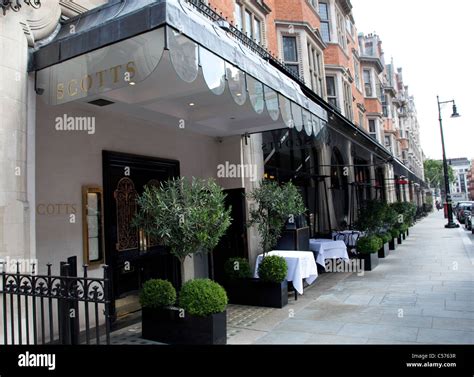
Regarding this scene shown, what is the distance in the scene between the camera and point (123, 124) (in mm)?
7125

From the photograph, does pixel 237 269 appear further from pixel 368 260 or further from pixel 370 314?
pixel 368 260

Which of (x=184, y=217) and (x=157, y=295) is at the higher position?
(x=184, y=217)

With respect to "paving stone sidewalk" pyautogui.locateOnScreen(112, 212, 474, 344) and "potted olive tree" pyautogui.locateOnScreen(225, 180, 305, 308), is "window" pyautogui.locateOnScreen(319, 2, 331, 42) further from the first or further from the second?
"potted olive tree" pyautogui.locateOnScreen(225, 180, 305, 308)

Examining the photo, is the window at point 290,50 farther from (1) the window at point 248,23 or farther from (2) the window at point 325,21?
(2) the window at point 325,21

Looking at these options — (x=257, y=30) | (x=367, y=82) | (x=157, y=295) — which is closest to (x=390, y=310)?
(x=157, y=295)

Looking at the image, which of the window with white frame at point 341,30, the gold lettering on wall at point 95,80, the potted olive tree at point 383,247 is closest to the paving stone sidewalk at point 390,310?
the potted olive tree at point 383,247

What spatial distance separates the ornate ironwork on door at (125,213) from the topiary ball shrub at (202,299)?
2.06 m

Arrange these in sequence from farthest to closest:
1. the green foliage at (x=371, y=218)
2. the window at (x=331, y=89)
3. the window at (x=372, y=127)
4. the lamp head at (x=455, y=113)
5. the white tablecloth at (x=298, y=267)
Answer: the window at (x=372, y=127) → the lamp head at (x=455, y=113) → the window at (x=331, y=89) → the green foliage at (x=371, y=218) → the white tablecloth at (x=298, y=267)

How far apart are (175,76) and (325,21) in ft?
55.5

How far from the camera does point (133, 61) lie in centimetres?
479

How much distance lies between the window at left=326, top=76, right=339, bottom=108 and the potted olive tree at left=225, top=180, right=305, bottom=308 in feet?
39.9

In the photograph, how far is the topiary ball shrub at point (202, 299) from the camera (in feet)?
17.1

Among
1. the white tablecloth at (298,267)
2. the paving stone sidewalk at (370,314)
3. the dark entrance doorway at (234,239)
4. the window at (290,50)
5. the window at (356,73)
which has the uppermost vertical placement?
the window at (356,73)

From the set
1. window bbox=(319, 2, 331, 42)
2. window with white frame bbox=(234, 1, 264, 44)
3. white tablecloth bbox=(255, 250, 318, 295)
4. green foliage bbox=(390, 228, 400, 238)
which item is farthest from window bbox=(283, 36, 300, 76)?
white tablecloth bbox=(255, 250, 318, 295)
